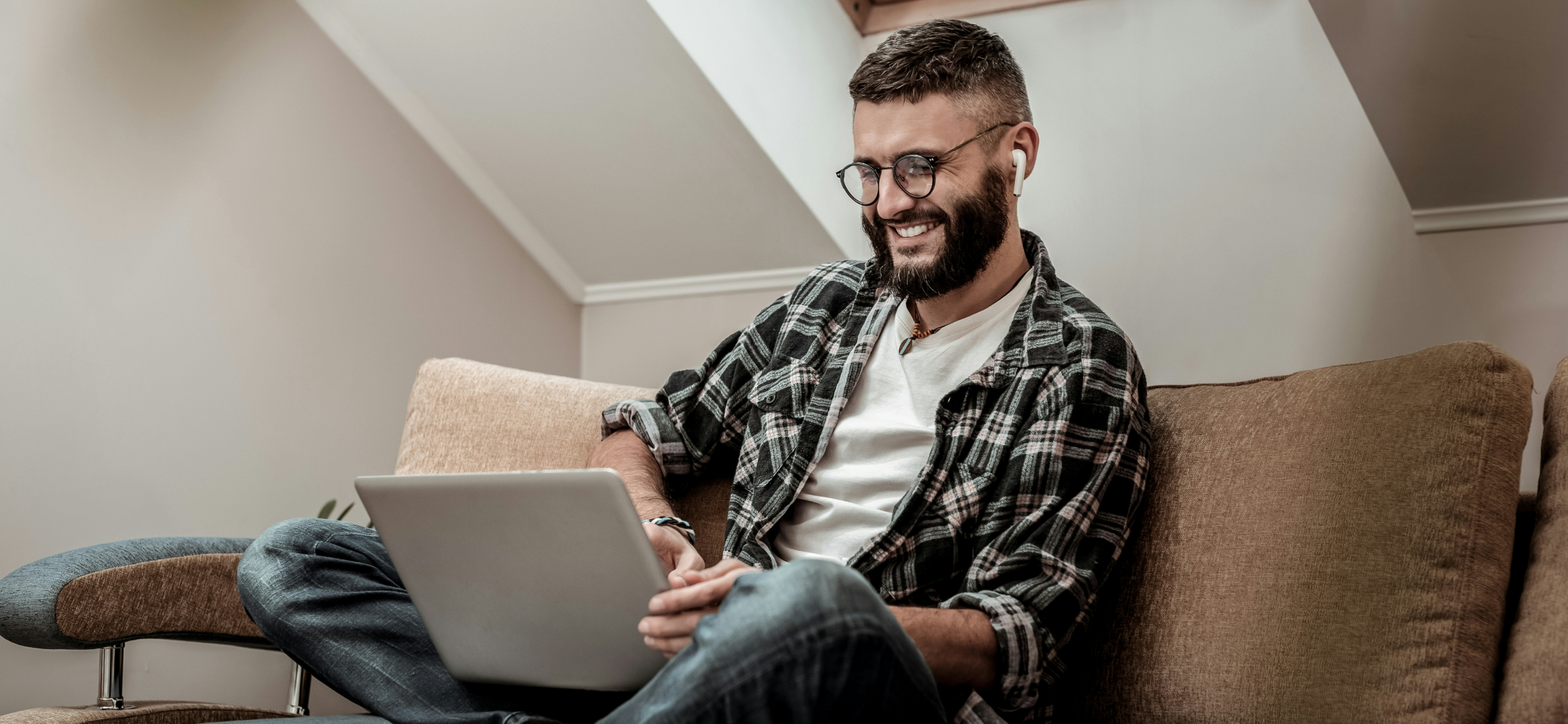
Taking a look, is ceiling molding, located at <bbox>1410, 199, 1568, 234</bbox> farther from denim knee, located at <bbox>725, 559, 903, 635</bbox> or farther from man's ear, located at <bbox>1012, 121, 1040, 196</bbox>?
denim knee, located at <bbox>725, 559, 903, 635</bbox>

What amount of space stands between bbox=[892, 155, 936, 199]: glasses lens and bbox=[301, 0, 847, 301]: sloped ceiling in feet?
2.87

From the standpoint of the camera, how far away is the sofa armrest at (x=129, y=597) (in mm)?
1187

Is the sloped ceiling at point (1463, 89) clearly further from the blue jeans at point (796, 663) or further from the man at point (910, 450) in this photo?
the blue jeans at point (796, 663)

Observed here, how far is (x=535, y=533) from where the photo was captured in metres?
0.88

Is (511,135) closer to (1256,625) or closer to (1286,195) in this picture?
(1286,195)

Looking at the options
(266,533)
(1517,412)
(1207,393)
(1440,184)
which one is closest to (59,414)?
(266,533)

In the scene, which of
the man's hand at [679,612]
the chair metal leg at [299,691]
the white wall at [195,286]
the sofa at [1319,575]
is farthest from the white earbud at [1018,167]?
the white wall at [195,286]

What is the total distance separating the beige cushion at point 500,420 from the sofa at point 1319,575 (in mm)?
398

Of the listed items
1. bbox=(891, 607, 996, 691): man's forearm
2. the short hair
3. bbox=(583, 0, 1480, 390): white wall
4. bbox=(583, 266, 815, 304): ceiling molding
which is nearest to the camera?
bbox=(891, 607, 996, 691): man's forearm

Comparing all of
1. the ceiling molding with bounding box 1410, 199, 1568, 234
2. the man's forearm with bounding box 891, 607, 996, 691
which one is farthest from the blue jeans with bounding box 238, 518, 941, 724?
the ceiling molding with bounding box 1410, 199, 1568, 234

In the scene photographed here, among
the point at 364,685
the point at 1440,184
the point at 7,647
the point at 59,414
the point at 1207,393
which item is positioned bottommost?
the point at 1440,184

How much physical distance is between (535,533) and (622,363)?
1869 mm

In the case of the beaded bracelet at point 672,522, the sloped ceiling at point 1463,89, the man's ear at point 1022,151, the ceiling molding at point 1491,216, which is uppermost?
the man's ear at point 1022,151

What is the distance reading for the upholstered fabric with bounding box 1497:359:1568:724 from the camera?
2.69 ft
